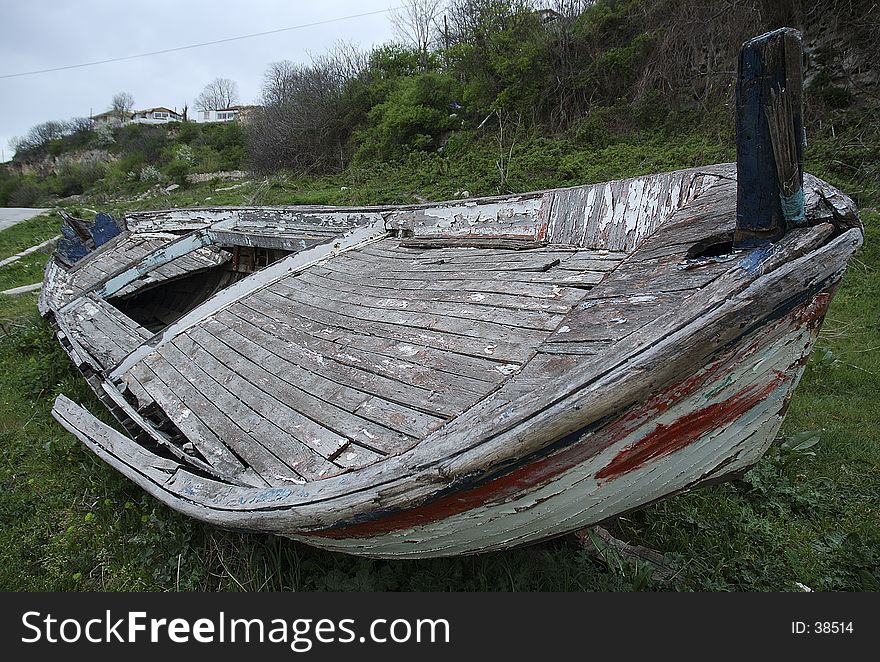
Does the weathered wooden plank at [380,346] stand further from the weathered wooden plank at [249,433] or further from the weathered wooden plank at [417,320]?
the weathered wooden plank at [249,433]

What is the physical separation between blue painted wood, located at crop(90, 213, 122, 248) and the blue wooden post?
26.4ft

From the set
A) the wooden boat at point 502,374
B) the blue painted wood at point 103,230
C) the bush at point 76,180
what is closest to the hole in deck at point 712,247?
the wooden boat at point 502,374

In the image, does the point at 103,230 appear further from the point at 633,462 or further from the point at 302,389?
the point at 633,462

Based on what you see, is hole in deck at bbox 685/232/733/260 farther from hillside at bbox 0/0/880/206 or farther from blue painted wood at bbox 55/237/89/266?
blue painted wood at bbox 55/237/89/266

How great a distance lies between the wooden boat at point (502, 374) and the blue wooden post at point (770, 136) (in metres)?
0.01

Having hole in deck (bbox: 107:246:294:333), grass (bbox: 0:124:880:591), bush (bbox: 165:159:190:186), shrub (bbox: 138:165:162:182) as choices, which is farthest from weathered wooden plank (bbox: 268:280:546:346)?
shrub (bbox: 138:165:162:182)

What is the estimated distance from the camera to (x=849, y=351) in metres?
4.64

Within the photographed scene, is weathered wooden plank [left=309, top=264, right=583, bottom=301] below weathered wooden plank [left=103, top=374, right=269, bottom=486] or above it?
above

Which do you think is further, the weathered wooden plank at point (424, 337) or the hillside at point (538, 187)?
the hillside at point (538, 187)

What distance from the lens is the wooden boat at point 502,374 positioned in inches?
57.4

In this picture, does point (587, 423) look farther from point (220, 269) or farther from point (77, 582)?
point (220, 269)

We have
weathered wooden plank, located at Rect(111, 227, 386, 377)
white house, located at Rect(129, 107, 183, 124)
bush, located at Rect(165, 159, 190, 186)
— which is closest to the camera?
weathered wooden plank, located at Rect(111, 227, 386, 377)

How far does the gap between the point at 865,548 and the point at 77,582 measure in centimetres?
420

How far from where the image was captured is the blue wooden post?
4.90 feet
